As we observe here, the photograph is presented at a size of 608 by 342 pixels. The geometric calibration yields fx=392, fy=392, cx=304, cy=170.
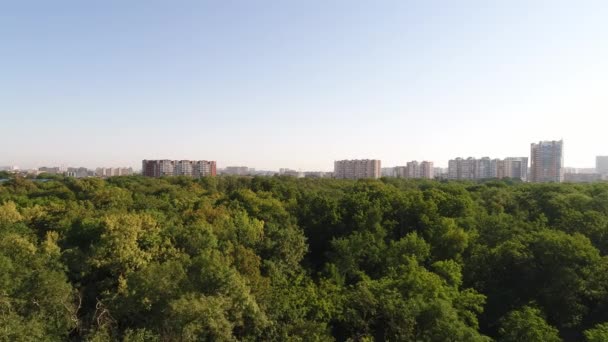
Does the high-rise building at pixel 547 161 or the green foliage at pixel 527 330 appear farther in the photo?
the high-rise building at pixel 547 161

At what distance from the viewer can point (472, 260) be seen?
1977 cm

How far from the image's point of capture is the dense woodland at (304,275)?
12.0 metres

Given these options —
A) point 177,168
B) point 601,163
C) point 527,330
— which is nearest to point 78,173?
point 177,168

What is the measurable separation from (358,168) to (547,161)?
42769 mm

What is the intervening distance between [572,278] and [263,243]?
13.8m

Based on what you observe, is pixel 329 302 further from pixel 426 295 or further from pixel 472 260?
pixel 472 260

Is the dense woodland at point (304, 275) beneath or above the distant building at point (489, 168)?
beneath

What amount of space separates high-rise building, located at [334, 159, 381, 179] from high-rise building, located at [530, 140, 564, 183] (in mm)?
35207

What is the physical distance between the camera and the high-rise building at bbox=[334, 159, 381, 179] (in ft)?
329

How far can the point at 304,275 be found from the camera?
18.9m

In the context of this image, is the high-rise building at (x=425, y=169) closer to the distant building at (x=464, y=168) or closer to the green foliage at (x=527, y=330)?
the distant building at (x=464, y=168)

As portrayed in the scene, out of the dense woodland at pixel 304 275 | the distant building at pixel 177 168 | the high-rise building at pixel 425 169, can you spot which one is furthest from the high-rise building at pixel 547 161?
the distant building at pixel 177 168

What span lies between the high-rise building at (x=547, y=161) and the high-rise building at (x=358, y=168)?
3521 centimetres

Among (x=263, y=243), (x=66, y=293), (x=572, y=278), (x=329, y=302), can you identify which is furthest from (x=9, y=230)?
(x=572, y=278)
